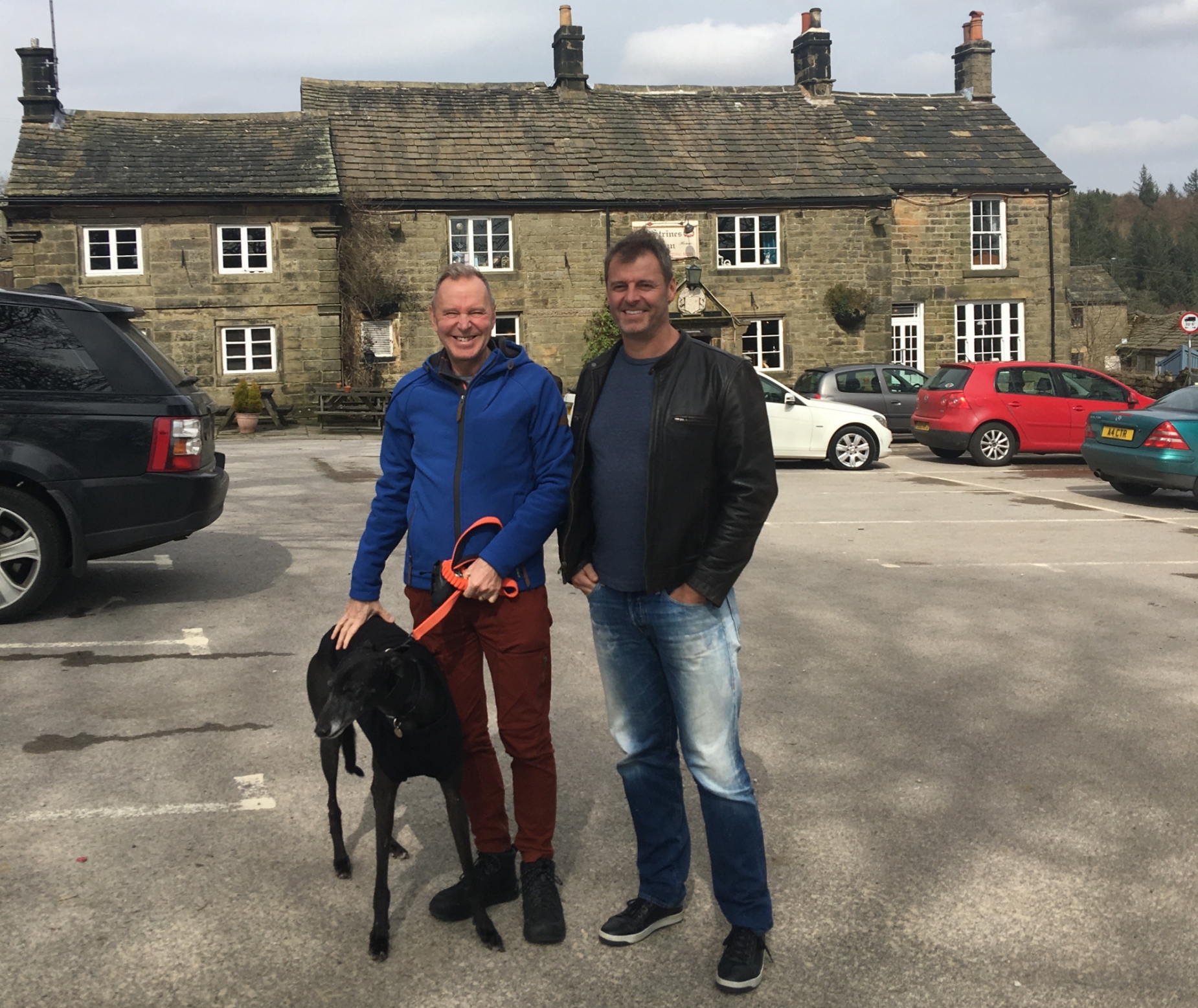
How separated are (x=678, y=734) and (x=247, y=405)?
27.0 meters

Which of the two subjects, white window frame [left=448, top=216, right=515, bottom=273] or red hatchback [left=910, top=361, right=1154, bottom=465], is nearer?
red hatchback [left=910, top=361, right=1154, bottom=465]

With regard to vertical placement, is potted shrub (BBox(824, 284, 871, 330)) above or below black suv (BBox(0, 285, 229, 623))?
above

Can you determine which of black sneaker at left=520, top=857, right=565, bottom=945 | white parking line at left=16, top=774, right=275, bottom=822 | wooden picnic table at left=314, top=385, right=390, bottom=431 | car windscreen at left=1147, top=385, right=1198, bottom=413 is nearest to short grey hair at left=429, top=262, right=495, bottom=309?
black sneaker at left=520, top=857, right=565, bottom=945

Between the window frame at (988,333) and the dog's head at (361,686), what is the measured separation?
3290 centimetres

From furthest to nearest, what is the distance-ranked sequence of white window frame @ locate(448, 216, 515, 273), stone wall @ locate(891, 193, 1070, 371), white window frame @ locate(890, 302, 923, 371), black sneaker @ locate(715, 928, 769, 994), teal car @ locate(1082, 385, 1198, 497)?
white window frame @ locate(890, 302, 923, 371), stone wall @ locate(891, 193, 1070, 371), white window frame @ locate(448, 216, 515, 273), teal car @ locate(1082, 385, 1198, 497), black sneaker @ locate(715, 928, 769, 994)

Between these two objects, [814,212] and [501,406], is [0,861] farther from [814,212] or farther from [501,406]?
[814,212]

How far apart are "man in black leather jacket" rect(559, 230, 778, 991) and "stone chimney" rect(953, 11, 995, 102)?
37650 millimetres

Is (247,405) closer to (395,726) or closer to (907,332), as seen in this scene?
(907,332)

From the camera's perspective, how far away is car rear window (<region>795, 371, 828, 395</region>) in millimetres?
21953

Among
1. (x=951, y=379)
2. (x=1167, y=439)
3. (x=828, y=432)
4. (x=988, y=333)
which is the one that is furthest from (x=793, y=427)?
(x=988, y=333)

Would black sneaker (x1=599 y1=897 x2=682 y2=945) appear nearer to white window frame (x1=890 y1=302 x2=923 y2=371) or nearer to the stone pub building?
the stone pub building

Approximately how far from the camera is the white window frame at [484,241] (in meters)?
31.5

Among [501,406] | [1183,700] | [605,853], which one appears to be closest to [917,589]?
[1183,700]

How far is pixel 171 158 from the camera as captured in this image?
31.0 meters
